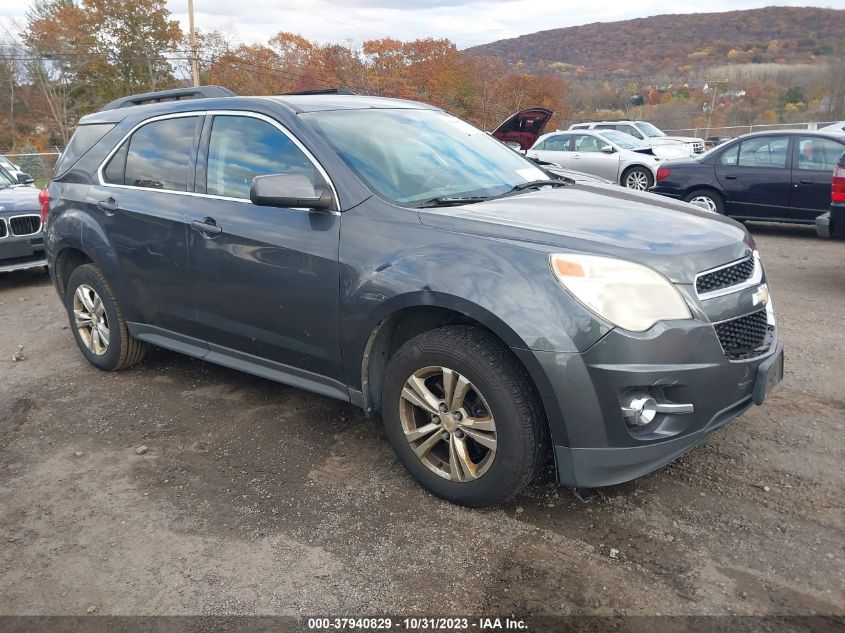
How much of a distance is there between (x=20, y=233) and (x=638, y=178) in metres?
11.3

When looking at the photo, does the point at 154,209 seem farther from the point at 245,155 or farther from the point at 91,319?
the point at 91,319

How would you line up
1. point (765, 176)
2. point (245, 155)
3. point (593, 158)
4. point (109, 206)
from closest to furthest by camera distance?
point (245, 155) < point (109, 206) < point (765, 176) < point (593, 158)

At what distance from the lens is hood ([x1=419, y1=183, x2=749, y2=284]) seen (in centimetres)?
271

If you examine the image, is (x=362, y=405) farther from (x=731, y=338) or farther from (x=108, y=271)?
(x=108, y=271)

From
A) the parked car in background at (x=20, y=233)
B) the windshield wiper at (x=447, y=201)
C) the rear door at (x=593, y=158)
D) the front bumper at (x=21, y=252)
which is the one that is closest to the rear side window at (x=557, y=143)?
the rear door at (x=593, y=158)

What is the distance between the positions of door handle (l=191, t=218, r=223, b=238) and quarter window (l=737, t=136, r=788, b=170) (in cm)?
835

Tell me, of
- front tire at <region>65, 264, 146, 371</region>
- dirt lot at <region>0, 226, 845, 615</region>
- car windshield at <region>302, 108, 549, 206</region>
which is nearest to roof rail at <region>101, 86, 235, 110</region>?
car windshield at <region>302, 108, 549, 206</region>

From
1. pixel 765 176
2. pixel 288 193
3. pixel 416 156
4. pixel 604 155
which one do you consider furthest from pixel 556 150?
pixel 288 193

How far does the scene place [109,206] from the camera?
440cm

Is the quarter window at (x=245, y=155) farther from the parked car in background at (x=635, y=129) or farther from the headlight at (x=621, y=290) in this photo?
the parked car in background at (x=635, y=129)

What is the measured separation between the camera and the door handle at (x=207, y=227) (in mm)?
3697

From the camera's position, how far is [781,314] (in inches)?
225

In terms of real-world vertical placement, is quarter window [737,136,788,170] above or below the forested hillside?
below

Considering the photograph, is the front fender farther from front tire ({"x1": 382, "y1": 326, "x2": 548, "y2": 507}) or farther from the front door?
front tire ({"x1": 382, "y1": 326, "x2": 548, "y2": 507})
